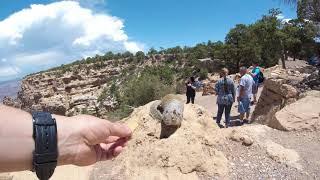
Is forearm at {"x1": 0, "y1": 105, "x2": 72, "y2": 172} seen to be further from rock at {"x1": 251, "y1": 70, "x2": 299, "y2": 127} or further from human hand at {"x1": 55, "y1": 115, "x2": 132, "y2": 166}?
rock at {"x1": 251, "y1": 70, "x2": 299, "y2": 127}

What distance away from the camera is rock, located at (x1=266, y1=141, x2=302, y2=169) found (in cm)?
718

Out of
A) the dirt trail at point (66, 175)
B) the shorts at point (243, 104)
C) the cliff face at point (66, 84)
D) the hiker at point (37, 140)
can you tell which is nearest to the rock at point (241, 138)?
the dirt trail at point (66, 175)

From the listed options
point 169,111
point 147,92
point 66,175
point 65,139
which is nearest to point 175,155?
point 169,111

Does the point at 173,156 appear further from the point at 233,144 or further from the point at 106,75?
the point at 106,75

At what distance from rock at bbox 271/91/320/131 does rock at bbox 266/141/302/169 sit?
0.99 meters

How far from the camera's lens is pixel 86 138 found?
5.84ft

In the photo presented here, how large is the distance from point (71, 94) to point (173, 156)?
A: 167 ft

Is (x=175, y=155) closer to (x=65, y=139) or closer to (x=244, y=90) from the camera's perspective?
(x=244, y=90)

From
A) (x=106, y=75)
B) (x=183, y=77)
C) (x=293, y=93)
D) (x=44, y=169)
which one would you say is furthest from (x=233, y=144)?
(x=106, y=75)

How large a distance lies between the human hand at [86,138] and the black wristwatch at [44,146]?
0.05 m

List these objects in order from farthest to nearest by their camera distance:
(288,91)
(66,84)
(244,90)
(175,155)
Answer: (66,84), (288,91), (244,90), (175,155)

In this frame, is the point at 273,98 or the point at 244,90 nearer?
the point at 244,90

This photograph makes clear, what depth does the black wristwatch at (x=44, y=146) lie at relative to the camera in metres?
1.56

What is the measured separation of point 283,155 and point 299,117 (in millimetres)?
1570
